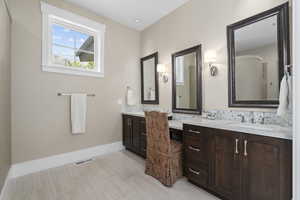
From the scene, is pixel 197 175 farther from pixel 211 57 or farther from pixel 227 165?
pixel 211 57

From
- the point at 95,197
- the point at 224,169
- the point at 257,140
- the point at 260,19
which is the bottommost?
the point at 95,197

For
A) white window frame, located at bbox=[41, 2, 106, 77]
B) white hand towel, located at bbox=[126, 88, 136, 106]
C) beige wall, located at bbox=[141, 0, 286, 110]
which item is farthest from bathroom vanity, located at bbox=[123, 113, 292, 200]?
A: white window frame, located at bbox=[41, 2, 106, 77]

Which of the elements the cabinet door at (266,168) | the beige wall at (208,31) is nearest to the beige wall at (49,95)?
the beige wall at (208,31)

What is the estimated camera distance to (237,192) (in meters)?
1.55

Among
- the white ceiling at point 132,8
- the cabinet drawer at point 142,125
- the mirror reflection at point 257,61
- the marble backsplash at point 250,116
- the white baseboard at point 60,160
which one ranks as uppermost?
the white ceiling at point 132,8

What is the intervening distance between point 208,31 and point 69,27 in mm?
2609

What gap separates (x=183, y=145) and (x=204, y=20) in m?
2.04

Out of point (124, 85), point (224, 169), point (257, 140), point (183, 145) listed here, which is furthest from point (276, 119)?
point (124, 85)

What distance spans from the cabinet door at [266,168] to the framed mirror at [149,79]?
218cm

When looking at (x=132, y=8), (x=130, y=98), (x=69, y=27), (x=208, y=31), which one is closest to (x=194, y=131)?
(x=208, y=31)

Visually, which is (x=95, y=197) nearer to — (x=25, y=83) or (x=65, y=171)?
(x=65, y=171)

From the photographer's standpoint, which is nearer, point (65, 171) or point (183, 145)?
point (183, 145)

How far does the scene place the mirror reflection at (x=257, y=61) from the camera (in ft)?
5.68

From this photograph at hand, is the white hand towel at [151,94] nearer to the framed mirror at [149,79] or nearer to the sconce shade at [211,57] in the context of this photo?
the framed mirror at [149,79]
